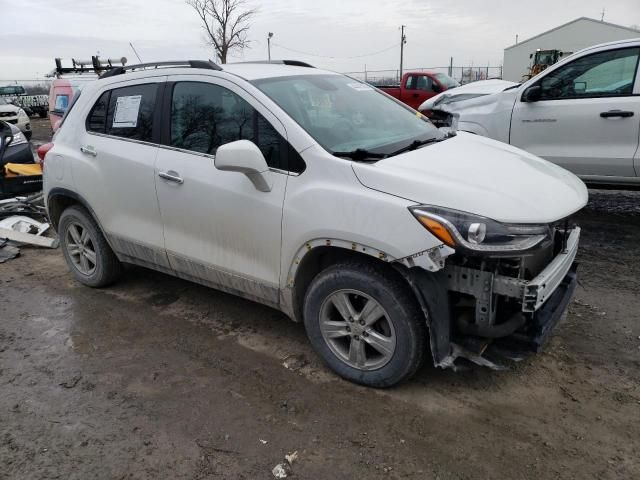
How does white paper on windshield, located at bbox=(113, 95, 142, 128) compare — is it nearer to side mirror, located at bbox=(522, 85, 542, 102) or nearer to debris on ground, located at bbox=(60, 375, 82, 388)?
debris on ground, located at bbox=(60, 375, 82, 388)

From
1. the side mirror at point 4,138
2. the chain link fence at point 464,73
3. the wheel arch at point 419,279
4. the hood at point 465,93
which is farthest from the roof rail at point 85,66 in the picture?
the chain link fence at point 464,73

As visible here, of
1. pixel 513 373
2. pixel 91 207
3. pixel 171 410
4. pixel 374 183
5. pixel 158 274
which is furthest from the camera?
pixel 158 274

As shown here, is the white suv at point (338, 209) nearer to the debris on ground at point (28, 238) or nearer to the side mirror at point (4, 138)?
the debris on ground at point (28, 238)

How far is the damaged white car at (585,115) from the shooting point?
5332 millimetres

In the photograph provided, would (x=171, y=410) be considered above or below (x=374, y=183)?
below

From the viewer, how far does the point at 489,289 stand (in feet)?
8.59

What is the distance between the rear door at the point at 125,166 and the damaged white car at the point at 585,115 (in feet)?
12.1

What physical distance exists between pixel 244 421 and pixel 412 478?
95cm

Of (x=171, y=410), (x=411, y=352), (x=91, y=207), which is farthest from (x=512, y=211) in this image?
(x=91, y=207)

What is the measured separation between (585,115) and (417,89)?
1065 centimetres

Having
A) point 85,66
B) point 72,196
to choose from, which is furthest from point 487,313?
point 85,66

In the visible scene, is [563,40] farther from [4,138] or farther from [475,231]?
[475,231]

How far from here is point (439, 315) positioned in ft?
8.78

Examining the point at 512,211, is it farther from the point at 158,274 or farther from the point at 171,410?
the point at 158,274
